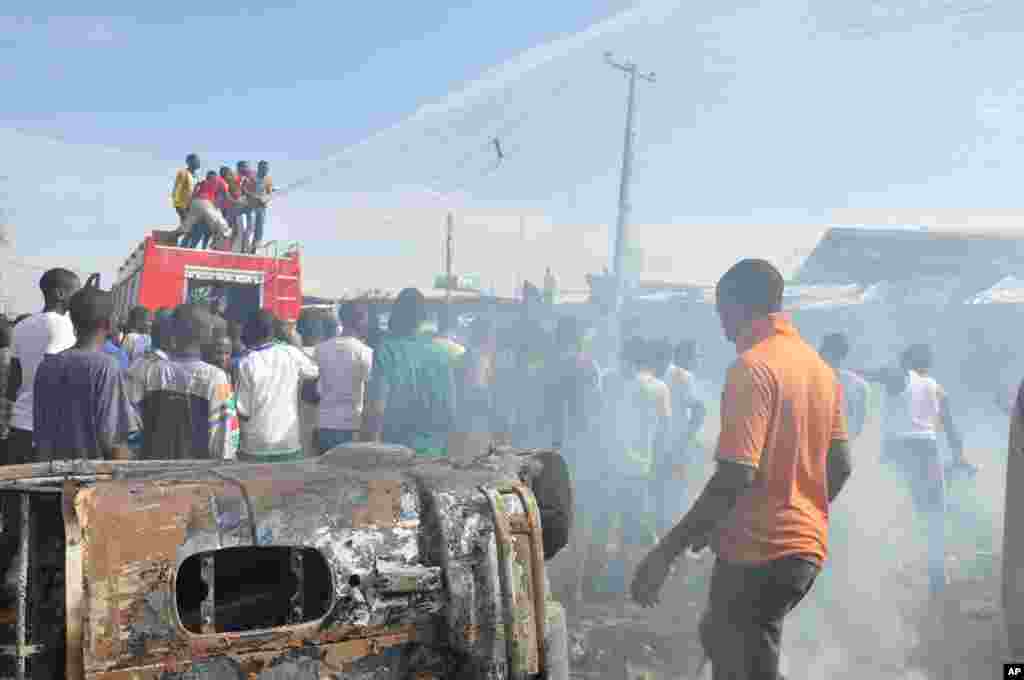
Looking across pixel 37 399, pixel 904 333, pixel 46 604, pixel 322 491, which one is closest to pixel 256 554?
pixel 322 491

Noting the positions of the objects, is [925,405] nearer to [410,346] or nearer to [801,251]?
[410,346]

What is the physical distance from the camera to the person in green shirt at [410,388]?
15.3 ft

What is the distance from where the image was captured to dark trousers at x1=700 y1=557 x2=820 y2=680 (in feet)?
9.41

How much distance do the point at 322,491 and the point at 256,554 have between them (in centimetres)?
24

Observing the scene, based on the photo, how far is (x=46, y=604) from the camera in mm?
1899

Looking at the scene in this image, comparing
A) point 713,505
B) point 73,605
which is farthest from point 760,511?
point 73,605

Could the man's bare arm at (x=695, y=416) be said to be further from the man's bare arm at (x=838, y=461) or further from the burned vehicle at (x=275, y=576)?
the burned vehicle at (x=275, y=576)

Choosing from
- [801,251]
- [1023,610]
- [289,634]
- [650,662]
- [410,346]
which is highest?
[801,251]

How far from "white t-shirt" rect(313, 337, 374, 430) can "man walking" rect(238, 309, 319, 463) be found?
244 mm

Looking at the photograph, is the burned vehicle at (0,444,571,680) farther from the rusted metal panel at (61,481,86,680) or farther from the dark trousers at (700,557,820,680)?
the dark trousers at (700,557,820,680)

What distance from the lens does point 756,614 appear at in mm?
2902

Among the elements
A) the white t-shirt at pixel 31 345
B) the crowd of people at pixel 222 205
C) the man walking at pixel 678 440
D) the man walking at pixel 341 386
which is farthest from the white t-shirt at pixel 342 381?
the crowd of people at pixel 222 205

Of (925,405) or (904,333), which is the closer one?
(925,405)

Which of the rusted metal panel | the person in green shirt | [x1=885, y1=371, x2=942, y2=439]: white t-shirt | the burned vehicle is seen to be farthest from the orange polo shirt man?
[x1=885, y1=371, x2=942, y2=439]: white t-shirt
